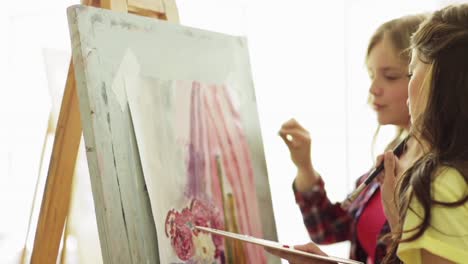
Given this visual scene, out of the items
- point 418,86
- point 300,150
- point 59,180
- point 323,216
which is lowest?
point 323,216

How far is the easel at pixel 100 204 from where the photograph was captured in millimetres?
756

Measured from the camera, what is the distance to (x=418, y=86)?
30.9 inches

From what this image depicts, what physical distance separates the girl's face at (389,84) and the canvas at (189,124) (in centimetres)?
30

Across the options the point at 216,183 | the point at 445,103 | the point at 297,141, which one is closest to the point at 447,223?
the point at 445,103

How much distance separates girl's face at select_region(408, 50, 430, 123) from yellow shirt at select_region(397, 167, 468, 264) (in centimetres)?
12

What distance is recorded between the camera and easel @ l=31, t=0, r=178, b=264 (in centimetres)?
76

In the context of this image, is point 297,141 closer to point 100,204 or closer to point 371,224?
point 371,224

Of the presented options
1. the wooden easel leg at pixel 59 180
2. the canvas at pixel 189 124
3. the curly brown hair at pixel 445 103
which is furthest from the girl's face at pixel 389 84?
the wooden easel leg at pixel 59 180

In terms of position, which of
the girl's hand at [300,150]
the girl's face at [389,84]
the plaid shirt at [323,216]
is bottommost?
the plaid shirt at [323,216]

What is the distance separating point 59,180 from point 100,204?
219 mm

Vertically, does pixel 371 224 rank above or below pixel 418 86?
below

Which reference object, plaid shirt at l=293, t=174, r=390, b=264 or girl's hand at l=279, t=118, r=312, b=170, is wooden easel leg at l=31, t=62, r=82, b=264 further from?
plaid shirt at l=293, t=174, r=390, b=264

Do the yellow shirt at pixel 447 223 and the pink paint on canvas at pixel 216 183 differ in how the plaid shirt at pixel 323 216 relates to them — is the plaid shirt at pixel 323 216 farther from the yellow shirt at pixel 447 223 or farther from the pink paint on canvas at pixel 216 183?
the yellow shirt at pixel 447 223

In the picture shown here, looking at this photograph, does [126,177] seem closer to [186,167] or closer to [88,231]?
[186,167]
